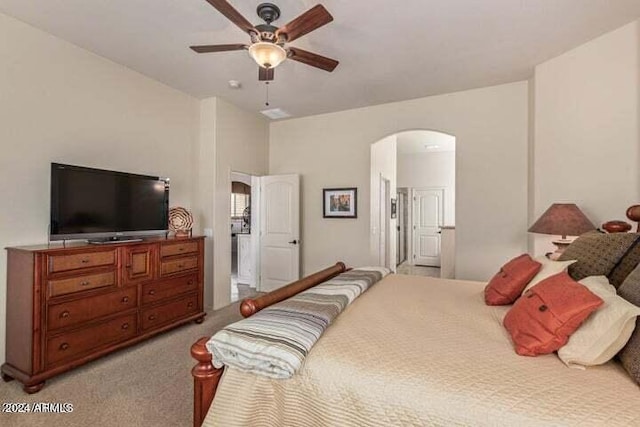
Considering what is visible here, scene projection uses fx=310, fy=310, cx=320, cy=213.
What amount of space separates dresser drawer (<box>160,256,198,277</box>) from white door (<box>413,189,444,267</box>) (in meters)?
5.82

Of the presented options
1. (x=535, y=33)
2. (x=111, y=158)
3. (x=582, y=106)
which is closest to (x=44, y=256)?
(x=111, y=158)

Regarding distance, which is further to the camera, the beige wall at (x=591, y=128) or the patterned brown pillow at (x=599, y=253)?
the beige wall at (x=591, y=128)

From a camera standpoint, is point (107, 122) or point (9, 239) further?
point (107, 122)

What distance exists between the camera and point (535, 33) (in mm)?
2670

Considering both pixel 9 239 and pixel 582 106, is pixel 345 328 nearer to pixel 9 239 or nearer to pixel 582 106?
pixel 9 239

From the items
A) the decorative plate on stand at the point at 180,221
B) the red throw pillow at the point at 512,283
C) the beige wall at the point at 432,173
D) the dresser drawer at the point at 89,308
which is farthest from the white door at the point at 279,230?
the beige wall at the point at 432,173

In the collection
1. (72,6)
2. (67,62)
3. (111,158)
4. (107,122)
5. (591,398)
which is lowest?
(591,398)

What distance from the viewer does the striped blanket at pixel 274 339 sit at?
4.27 feet

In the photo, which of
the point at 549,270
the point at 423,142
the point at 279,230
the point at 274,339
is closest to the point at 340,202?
the point at 279,230

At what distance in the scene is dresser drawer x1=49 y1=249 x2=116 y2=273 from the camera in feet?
7.69

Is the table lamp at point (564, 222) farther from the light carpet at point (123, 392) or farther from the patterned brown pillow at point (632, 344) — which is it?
the light carpet at point (123, 392)

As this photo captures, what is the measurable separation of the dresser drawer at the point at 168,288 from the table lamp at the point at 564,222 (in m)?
3.57

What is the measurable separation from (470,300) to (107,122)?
371 centimetres

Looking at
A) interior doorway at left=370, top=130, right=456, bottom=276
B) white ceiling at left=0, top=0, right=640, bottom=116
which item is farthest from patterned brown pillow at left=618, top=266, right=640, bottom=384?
interior doorway at left=370, top=130, right=456, bottom=276
